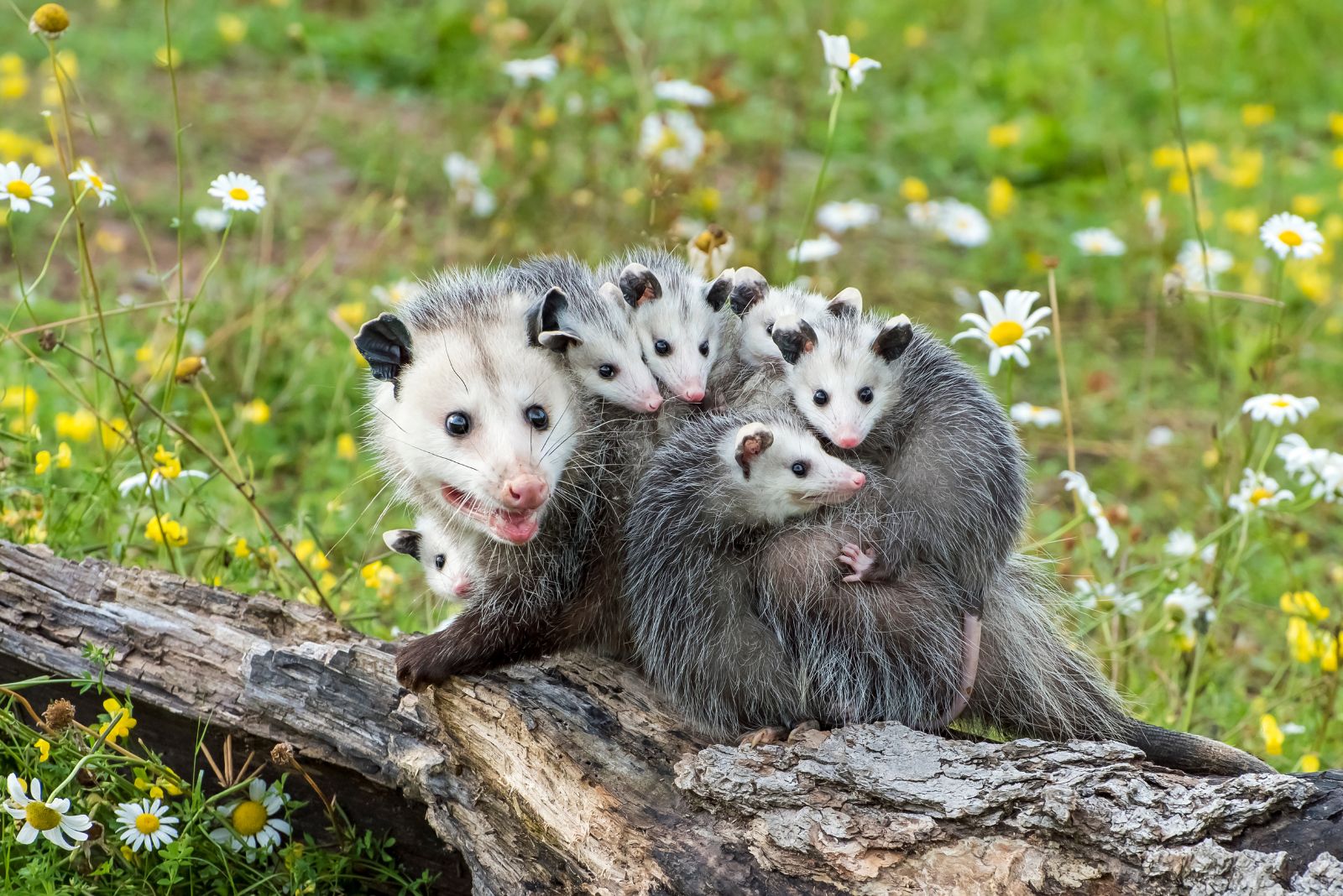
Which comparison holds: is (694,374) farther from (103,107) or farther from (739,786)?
(103,107)

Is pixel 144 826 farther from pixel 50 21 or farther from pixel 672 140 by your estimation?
pixel 672 140

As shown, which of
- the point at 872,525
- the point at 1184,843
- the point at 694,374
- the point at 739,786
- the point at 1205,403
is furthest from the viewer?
the point at 1205,403

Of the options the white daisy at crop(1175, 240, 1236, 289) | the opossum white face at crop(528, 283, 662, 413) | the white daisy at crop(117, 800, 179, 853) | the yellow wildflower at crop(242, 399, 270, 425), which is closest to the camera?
the white daisy at crop(117, 800, 179, 853)

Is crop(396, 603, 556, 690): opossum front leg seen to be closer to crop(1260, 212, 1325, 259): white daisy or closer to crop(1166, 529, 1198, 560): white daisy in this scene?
crop(1166, 529, 1198, 560): white daisy

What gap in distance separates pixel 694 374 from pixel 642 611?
401 mm

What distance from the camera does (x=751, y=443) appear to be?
6.31 feet

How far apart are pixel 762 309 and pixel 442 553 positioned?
27.6 inches

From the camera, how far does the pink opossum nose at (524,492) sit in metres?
1.88

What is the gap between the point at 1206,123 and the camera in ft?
19.0

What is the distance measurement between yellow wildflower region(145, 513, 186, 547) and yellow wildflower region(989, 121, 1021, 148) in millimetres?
4013

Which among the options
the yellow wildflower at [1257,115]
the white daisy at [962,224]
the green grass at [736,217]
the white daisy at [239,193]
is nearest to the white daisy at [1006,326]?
the green grass at [736,217]

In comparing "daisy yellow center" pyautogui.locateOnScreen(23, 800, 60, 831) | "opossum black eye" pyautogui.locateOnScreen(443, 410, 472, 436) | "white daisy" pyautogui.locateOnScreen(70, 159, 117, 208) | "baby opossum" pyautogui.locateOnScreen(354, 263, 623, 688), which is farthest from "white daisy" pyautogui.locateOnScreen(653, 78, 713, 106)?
"daisy yellow center" pyautogui.locateOnScreen(23, 800, 60, 831)

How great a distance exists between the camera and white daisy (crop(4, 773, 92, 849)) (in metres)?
1.78

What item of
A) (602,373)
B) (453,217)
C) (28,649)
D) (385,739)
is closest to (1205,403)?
(453,217)
